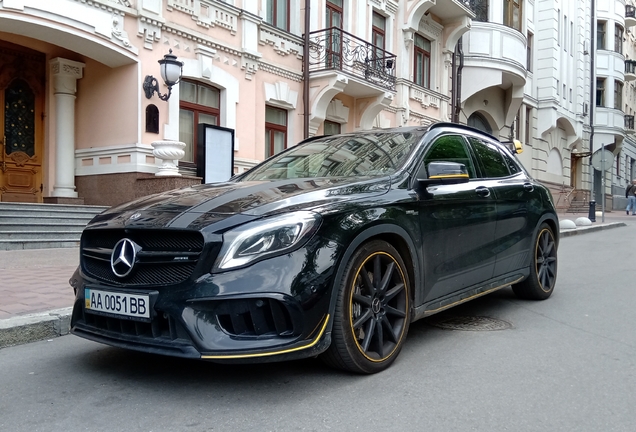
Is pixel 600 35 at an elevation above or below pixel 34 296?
above

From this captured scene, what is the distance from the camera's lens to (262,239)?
3135 millimetres

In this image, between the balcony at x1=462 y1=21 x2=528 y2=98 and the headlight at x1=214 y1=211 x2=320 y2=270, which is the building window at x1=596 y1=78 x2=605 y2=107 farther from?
the headlight at x1=214 y1=211 x2=320 y2=270

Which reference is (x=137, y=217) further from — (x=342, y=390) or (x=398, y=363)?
(x=398, y=363)

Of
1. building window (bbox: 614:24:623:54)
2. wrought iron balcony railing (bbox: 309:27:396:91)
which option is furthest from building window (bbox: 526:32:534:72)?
wrought iron balcony railing (bbox: 309:27:396:91)

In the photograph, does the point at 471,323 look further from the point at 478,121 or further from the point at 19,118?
the point at 478,121

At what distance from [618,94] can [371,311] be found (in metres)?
42.8

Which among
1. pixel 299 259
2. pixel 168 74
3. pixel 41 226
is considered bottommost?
pixel 41 226

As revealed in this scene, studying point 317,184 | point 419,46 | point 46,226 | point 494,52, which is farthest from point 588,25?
point 317,184

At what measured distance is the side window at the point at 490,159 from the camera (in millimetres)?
5285

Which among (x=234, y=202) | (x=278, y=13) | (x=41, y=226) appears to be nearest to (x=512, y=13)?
(x=278, y=13)

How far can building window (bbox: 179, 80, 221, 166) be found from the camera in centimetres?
1305

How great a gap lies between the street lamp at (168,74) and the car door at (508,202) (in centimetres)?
753

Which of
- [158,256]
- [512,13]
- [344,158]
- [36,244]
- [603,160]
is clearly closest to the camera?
[158,256]

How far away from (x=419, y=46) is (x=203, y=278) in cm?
1955
